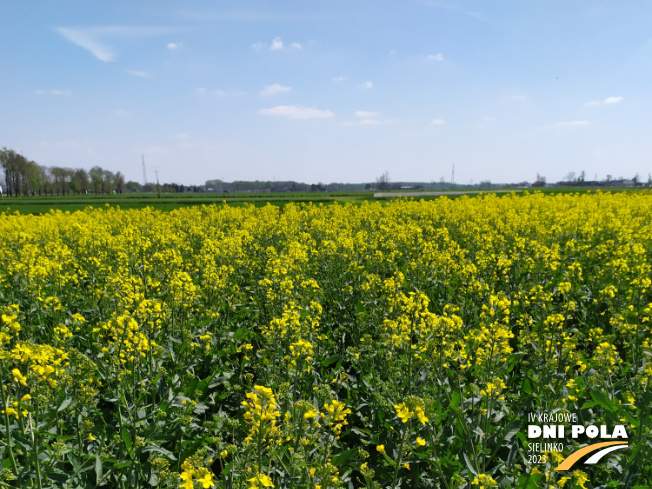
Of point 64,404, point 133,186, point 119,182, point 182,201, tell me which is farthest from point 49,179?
point 64,404

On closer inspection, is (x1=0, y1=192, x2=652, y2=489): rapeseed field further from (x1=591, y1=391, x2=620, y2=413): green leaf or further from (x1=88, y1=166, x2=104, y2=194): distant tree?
(x1=88, y1=166, x2=104, y2=194): distant tree

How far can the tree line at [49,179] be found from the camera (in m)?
93.4

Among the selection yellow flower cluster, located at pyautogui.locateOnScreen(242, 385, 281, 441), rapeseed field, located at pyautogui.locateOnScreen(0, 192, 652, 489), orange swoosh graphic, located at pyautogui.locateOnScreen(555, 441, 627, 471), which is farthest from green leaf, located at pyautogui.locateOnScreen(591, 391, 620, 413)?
yellow flower cluster, located at pyautogui.locateOnScreen(242, 385, 281, 441)

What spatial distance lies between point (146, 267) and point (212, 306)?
2.65 meters

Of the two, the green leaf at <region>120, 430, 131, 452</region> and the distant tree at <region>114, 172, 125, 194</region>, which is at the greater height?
the distant tree at <region>114, 172, 125, 194</region>

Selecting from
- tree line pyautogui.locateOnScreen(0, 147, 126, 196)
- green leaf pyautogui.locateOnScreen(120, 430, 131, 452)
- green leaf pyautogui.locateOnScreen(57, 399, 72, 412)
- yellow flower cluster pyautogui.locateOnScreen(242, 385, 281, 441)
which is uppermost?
tree line pyautogui.locateOnScreen(0, 147, 126, 196)

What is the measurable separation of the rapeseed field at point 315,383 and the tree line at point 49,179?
111m

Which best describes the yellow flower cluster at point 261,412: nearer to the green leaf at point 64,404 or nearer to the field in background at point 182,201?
the green leaf at point 64,404

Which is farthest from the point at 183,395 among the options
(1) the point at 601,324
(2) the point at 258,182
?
(2) the point at 258,182

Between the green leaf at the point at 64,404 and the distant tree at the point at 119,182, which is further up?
the distant tree at the point at 119,182

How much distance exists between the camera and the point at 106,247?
9.22 meters
